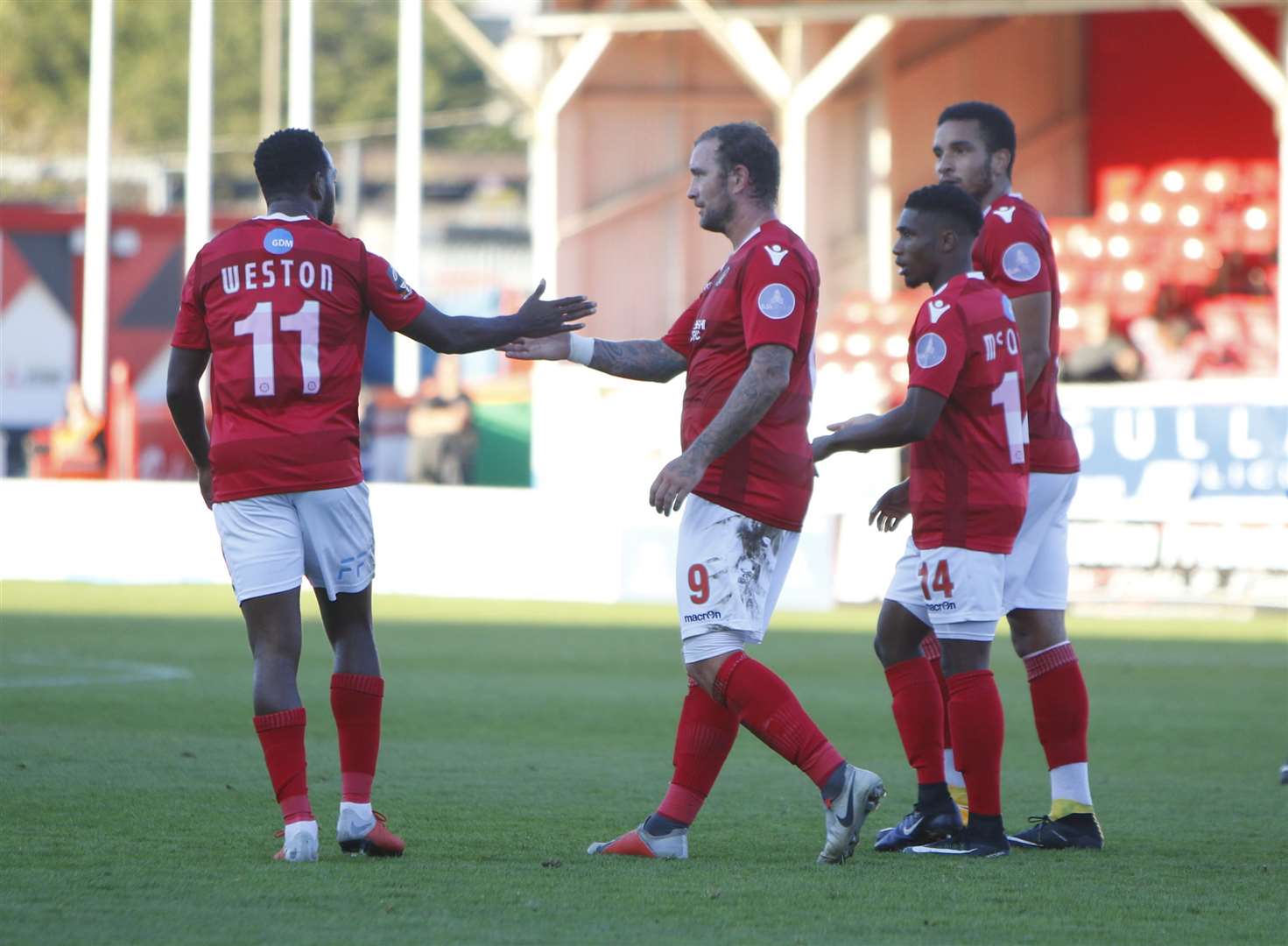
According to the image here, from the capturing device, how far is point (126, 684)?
1083 centimetres

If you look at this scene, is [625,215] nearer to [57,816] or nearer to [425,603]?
[425,603]

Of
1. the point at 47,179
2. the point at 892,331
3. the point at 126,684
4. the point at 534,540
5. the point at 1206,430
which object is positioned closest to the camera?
the point at 126,684

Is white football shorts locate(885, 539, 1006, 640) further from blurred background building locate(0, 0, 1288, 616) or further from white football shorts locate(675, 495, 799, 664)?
blurred background building locate(0, 0, 1288, 616)

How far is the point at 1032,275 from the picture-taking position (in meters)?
6.43

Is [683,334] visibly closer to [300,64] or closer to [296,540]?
[296,540]

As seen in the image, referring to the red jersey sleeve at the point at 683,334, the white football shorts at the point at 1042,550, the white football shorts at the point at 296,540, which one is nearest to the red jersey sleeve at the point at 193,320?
the white football shorts at the point at 296,540

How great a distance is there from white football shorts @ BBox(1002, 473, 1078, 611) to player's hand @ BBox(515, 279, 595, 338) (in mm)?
1554

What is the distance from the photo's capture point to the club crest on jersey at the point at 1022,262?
644 cm

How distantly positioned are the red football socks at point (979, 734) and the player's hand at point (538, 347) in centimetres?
151

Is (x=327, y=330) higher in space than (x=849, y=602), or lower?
higher

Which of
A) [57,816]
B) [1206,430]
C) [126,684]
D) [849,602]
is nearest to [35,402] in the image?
[849,602]

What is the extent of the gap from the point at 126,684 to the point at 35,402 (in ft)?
78.6

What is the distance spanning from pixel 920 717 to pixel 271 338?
2251mm

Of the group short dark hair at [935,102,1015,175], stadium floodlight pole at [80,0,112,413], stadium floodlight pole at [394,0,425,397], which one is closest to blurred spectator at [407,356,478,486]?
stadium floodlight pole at [394,0,425,397]
